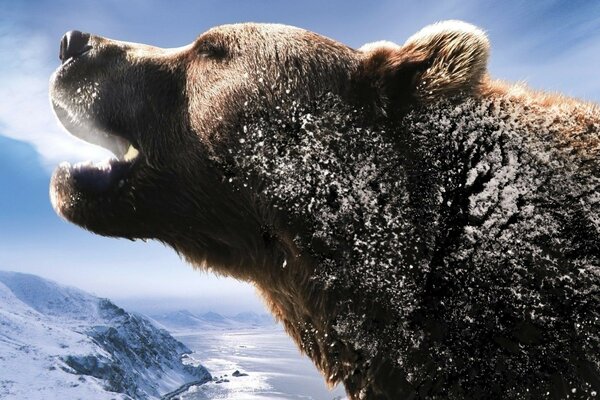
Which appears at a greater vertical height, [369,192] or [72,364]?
[369,192]

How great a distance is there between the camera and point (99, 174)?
360 cm

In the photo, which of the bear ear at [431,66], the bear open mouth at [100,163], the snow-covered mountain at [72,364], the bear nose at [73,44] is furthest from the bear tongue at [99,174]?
the snow-covered mountain at [72,364]

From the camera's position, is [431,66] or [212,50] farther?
[212,50]

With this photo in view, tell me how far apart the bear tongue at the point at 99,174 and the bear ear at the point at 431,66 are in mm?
1635

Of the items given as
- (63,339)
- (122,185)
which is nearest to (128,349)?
(63,339)

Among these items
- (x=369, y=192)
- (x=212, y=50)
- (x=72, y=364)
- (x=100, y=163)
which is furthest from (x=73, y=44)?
(x=72, y=364)

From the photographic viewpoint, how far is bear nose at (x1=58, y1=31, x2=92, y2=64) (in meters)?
3.79

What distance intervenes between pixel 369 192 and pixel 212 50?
1526 mm

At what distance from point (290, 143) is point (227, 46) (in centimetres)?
91

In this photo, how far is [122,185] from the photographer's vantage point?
354cm

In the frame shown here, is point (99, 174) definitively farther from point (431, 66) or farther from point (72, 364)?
point (72, 364)

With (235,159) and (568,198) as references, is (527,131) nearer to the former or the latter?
(568,198)

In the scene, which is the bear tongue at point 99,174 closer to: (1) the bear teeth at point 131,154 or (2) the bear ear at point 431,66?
(1) the bear teeth at point 131,154

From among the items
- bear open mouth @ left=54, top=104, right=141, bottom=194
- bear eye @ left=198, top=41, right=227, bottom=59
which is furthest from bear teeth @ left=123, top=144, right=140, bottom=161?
bear eye @ left=198, top=41, right=227, bottom=59
